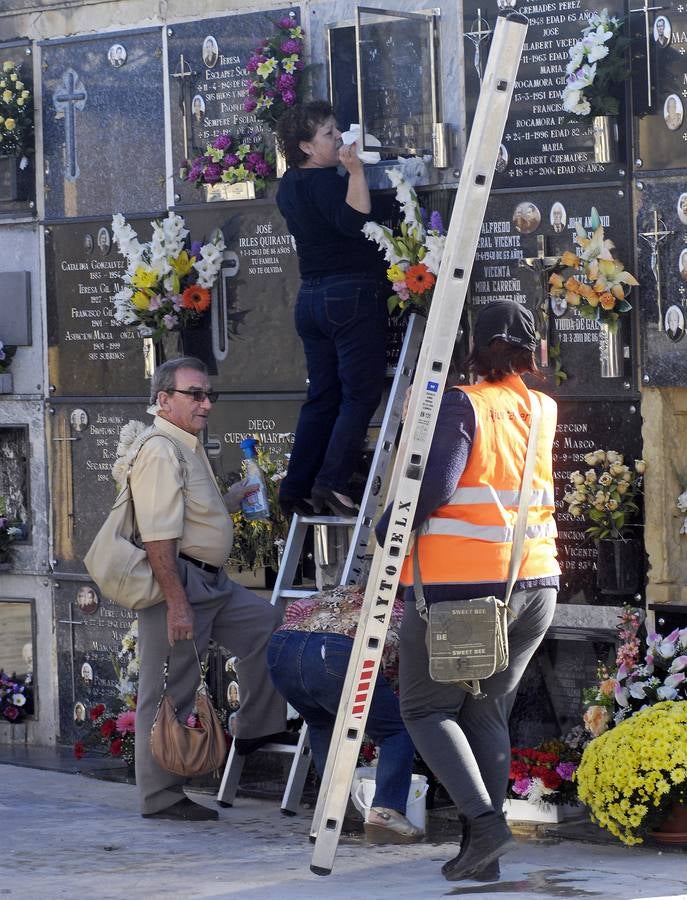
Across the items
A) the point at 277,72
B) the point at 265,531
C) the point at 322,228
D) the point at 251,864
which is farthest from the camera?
the point at 265,531

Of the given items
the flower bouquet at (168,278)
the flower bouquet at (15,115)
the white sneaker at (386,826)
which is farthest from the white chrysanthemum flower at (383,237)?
the flower bouquet at (15,115)

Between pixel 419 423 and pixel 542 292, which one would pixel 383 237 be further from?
pixel 419 423

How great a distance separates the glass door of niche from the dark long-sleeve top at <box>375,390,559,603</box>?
1979 millimetres

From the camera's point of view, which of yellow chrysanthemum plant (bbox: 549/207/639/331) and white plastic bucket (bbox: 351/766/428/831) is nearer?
white plastic bucket (bbox: 351/766/428/831)

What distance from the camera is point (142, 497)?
263 inches

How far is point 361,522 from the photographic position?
269 inches

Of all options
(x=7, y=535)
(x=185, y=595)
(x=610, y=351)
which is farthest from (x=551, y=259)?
(x=7, y=535)

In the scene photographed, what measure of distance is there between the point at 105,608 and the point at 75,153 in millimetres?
2094

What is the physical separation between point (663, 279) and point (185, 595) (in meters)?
2.08

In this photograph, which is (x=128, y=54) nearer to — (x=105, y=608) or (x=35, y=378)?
(x=35, y=378)

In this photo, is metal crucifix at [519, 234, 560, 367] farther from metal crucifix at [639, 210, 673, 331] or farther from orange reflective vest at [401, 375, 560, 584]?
orange reflective vest at [401, 375, 560, 584]

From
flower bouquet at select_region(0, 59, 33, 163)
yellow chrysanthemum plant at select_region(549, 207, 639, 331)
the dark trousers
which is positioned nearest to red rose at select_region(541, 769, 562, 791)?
the dark trousers

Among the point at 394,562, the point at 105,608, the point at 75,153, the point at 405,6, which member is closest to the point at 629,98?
the point at 405,6

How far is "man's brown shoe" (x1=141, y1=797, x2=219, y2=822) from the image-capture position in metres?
6.67
